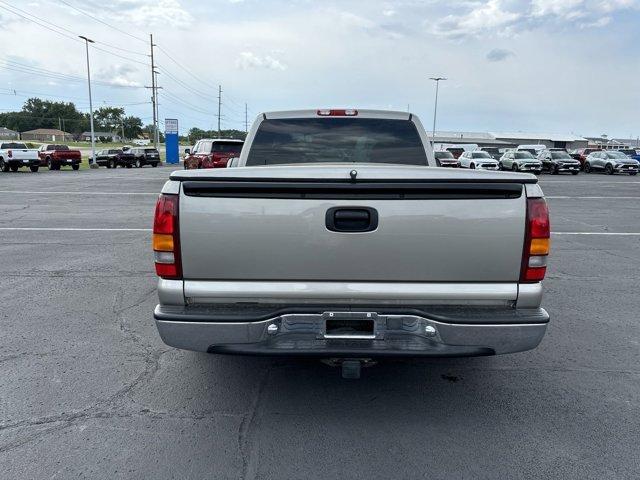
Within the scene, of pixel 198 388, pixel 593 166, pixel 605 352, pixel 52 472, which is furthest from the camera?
pixel 593 166

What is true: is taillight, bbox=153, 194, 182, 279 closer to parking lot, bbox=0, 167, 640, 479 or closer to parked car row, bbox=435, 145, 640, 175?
parking lot, bbox=0, 167, 640, 479

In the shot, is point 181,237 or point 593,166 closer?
point 181,237

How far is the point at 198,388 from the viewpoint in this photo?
349 cm

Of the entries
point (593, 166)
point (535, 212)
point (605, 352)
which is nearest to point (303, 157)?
point (535, 212)

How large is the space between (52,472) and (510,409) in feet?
9.08

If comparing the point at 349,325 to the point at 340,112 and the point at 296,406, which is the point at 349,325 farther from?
the point at 340,112

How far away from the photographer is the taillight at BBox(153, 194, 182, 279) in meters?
2.74

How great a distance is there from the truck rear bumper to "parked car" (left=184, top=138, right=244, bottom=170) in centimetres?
1757

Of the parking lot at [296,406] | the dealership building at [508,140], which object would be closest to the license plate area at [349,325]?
the parking lot at [296,406]

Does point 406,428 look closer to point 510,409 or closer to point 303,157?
point 510,409

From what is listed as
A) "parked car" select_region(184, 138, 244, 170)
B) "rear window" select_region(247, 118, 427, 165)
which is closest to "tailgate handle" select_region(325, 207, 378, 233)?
"rear window" select_region(247, 118, 427, 165)

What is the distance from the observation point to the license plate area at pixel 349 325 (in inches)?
108

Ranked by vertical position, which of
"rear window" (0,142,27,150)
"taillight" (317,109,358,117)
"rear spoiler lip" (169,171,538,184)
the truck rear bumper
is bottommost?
the truck rear bumper

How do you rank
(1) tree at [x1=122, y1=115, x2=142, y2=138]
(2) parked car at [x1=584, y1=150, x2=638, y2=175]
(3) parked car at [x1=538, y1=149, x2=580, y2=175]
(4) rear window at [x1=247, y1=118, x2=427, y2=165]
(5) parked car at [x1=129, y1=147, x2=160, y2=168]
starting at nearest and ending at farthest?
1. (4) rear window at [x1=247, y1=118, x2=427, y2=165]
2. (3) parked car at [x1=538, y1=149, x2=580, y2=175]
3. (2) parked car at [x1=584, y1=150, x2=638, y2=175]
4. (5) parked car at [x1=129, y1=147, x2=160, y2=168]
5. (1) tree at [x1=122, y1=115, x2=142, y2=138]
